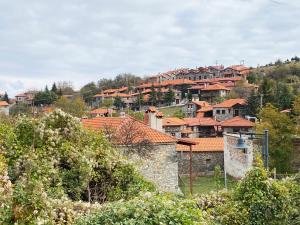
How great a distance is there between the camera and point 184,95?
9031cm

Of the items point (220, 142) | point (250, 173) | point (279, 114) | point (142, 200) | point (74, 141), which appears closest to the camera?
point (142, 200)

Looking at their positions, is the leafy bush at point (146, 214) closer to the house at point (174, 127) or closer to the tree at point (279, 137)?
the tree at point (279, 137)

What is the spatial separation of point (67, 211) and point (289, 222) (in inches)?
190

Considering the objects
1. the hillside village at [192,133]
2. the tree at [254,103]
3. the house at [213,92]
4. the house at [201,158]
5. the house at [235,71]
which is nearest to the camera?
the hillside village at [192,133]

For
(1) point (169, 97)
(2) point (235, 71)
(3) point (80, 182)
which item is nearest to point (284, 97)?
(1) point (169, 97)

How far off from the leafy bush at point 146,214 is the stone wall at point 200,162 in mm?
26082

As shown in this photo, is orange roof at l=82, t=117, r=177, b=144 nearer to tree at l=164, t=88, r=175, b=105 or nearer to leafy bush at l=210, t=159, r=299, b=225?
leafy bush at l=210, t=159, r=299, b=225

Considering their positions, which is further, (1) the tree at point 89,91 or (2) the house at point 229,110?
(1) the tree at point 89,91

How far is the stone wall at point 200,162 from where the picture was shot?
31141 mm

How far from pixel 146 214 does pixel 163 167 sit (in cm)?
1398

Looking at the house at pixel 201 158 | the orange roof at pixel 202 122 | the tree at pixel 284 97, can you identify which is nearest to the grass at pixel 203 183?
the house at pixel 201 158

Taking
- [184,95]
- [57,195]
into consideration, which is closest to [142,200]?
[57,195]

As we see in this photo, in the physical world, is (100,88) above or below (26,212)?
above

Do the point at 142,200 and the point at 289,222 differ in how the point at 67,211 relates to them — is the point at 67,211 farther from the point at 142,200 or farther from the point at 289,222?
the point at 289,222
